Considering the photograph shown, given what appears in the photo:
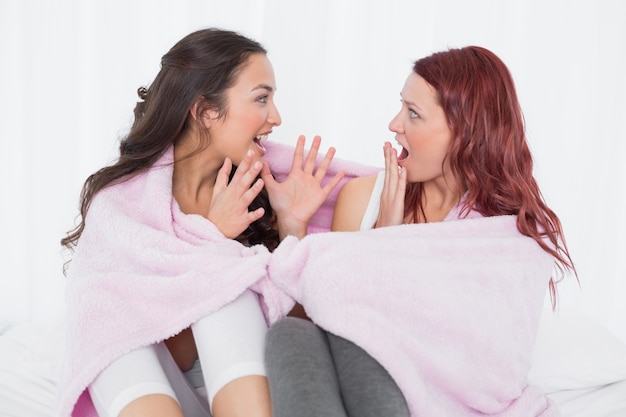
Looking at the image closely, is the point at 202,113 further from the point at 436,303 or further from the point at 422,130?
the point at 436,303

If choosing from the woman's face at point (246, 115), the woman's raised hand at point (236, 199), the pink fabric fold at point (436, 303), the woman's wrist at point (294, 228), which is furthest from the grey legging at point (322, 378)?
the woman's face at point (246, 115)

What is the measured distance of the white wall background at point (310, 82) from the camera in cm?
244

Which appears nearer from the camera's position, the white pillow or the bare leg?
the bare leg

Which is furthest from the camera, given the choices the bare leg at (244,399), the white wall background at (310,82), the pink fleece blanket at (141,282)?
the white wall background at (310,82)

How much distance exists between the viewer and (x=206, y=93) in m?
1.71

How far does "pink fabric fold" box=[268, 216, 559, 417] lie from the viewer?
124cm

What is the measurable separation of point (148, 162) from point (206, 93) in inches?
8.7

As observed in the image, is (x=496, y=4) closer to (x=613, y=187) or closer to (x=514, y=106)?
(x=613, y=187)

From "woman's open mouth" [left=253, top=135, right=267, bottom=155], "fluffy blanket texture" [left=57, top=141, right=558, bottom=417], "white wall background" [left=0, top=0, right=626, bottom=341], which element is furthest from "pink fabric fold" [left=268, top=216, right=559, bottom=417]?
"white wall background" [left=0, top=0, right=626, bottom=341]

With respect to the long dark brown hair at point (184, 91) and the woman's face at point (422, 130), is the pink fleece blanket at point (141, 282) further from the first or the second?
the woman's face at point (422, 130)

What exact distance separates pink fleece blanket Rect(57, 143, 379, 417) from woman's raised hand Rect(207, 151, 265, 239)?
2.5 inches

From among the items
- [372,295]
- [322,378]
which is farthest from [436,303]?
[322,378]

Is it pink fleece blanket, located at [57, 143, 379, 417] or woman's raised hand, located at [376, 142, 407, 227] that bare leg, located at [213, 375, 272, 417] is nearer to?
pink fleece blanket, located at [57, 143, 379, 417]

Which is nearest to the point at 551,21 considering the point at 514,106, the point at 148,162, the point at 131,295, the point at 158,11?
the point at 514,106
